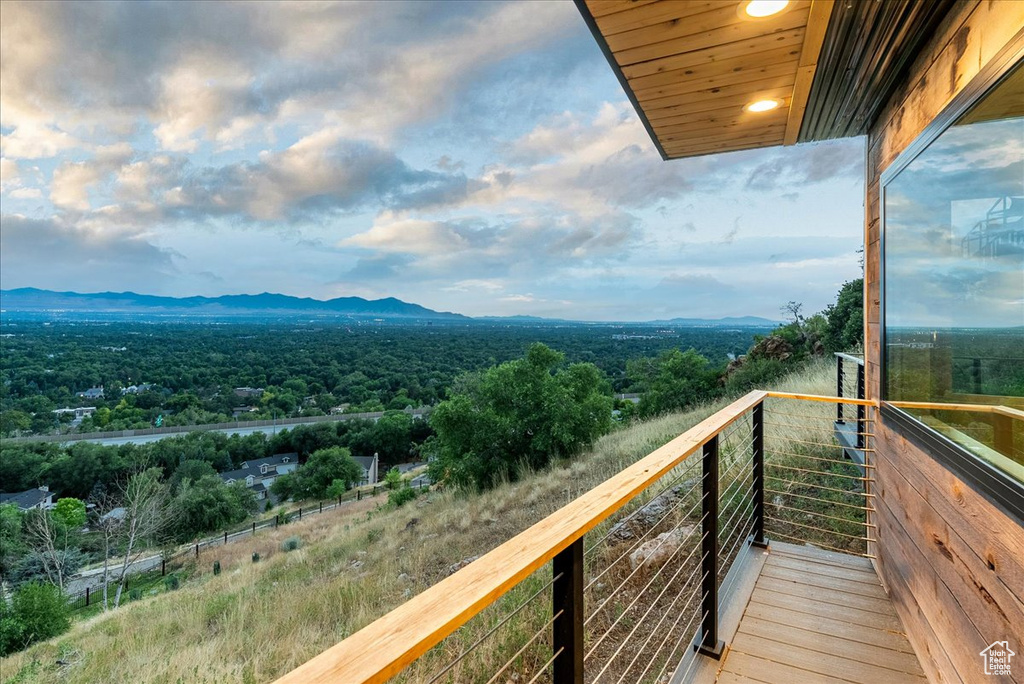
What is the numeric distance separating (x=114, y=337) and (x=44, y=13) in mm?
38388

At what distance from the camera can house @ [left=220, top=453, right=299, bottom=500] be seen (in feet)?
99.0

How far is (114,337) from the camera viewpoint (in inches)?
1740

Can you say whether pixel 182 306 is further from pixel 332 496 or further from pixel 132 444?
pixel 332 496

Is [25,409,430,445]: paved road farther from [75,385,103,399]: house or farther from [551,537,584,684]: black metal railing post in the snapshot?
[551,537,584,684]: black metal railing post

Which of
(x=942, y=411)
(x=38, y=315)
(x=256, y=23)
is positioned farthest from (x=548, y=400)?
(x=38, y=315)

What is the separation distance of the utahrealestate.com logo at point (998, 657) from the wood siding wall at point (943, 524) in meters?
0.02

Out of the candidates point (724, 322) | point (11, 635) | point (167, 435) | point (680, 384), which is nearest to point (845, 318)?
point (680, 384)

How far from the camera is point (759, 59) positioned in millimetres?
2189

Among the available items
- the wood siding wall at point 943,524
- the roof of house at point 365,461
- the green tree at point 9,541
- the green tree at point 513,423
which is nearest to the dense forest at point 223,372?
the roof of house at point 365,461

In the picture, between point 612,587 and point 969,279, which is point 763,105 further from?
point 612,587

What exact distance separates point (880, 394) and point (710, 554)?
1512mm

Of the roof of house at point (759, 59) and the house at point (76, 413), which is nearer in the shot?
the roof of house at point (759, 59)

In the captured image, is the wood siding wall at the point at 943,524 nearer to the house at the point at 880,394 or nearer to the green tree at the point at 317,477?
the house at the point at 880,394

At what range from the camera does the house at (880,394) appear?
3.77ft
